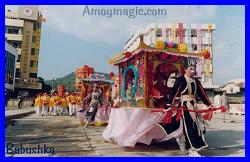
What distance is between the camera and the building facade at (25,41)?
4062 cm

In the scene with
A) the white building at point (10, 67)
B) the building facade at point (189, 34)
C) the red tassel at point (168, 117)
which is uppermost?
the building facade at point (189, 34)

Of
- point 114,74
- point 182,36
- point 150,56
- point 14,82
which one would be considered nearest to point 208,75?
point 182,36

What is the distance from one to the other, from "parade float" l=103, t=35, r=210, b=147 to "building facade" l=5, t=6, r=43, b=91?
33908 millimetres

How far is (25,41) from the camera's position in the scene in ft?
136

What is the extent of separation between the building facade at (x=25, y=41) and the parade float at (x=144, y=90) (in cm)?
3391

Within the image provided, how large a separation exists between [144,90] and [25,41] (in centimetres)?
3731

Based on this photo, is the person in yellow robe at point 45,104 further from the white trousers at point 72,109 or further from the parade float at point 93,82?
the parade float at point 93,82

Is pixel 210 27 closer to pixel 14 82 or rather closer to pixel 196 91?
pixel 14 82

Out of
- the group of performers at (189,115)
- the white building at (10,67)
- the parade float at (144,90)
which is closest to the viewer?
the group of performers at (189,115)

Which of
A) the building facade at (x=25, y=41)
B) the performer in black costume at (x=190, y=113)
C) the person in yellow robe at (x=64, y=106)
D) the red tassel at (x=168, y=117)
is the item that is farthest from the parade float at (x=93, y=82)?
the building facade at (x=25, y=41)

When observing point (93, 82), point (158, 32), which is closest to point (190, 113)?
point (93, 82)

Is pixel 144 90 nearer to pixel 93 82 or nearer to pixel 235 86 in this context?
pixel 93 82

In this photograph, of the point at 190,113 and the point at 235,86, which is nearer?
the point at 190,113

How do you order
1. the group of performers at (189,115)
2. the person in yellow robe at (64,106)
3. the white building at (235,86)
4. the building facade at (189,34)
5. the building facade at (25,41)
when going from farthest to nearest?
the building facade at (189,34), the building facade at (25,41), the white building at (235,86), the person in yellow robe at (64,106), the group of performers at (189,115)
